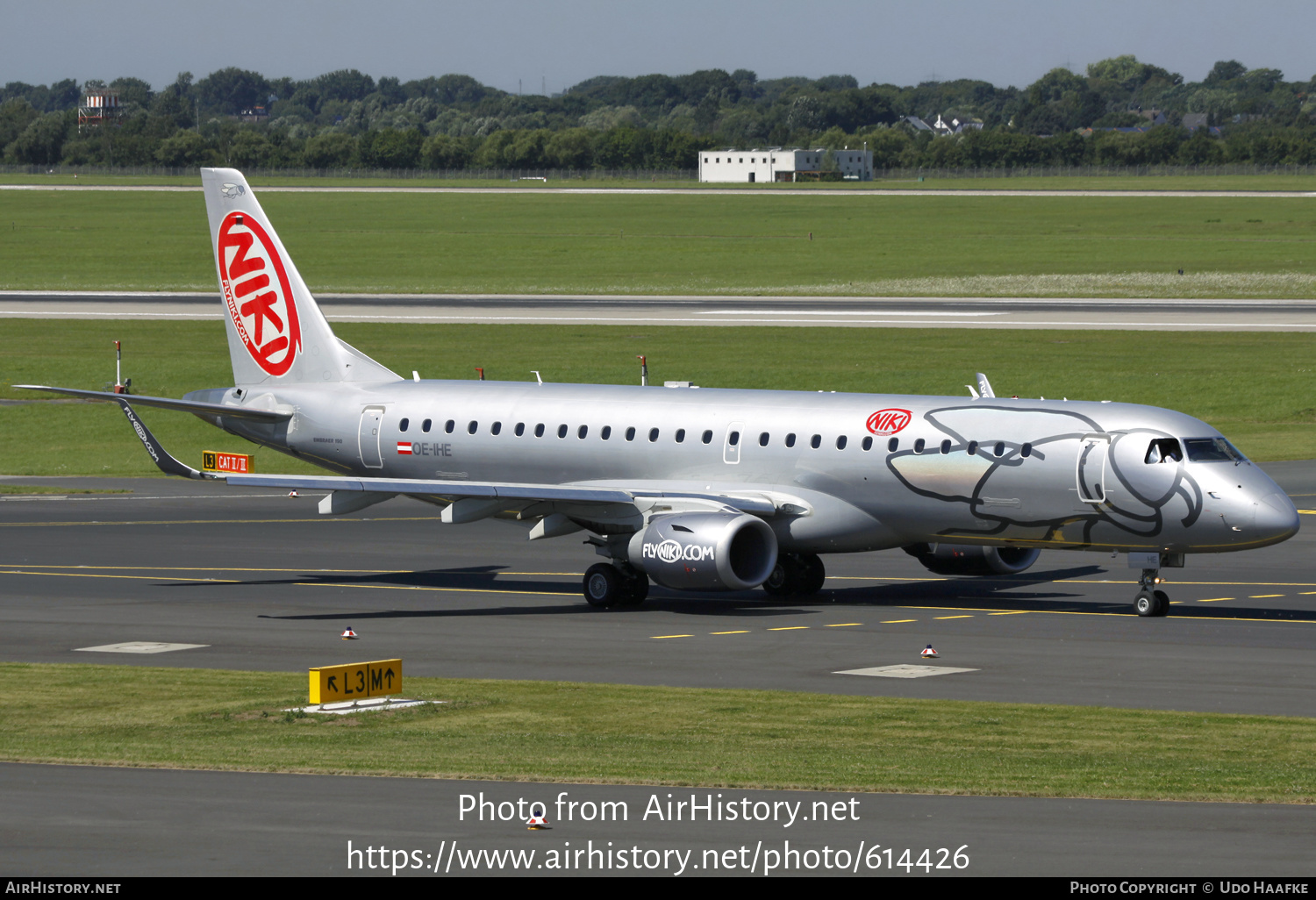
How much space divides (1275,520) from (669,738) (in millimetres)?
16451

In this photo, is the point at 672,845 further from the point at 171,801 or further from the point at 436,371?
the point at 436,371

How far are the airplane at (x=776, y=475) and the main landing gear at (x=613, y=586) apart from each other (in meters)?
0.05

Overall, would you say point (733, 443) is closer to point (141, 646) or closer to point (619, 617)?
point (619, 617)

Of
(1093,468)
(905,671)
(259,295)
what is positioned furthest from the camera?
(259,295)

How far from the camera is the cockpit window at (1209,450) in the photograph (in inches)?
1492

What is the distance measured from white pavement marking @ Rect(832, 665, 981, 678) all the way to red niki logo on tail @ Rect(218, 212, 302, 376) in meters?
22.2

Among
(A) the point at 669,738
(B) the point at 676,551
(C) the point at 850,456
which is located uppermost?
(C) the point at 850,456

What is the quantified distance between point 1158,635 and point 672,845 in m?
20.4

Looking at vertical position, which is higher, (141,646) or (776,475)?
(776,475)

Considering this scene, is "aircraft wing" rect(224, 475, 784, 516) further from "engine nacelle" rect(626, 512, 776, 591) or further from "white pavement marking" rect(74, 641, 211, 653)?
"white pavement marking" rect(74, 641, 211, 653)

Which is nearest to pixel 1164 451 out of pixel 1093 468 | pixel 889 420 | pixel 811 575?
pixel 1093 468

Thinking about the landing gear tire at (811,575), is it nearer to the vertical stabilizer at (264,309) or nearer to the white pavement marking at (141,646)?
the vertical stabilizer at (264,309)

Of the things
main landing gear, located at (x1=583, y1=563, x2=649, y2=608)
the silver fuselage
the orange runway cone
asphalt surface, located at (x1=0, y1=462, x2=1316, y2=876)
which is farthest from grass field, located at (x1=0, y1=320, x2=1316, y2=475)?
the orange runway cone

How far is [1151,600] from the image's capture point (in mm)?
38562
